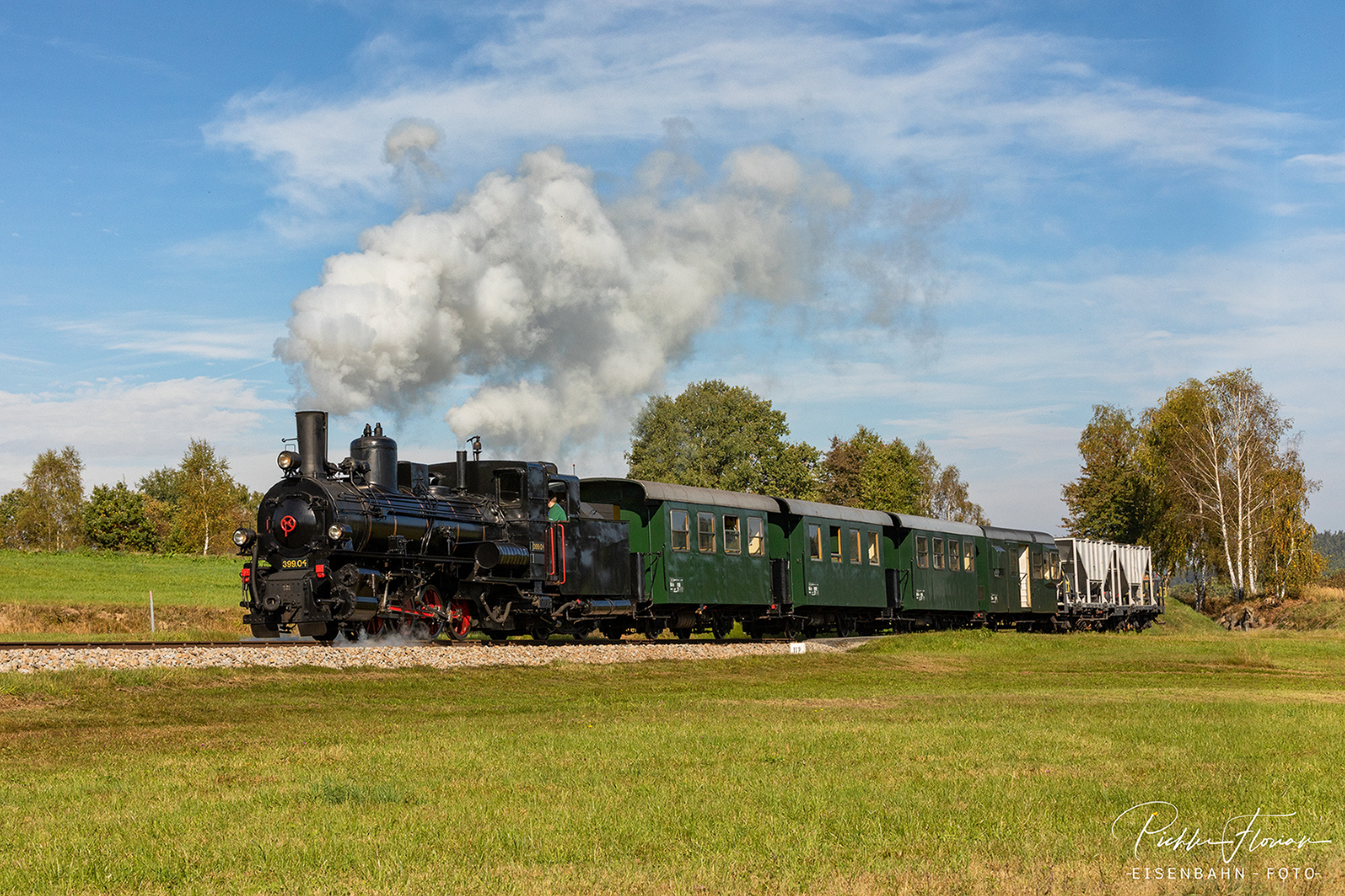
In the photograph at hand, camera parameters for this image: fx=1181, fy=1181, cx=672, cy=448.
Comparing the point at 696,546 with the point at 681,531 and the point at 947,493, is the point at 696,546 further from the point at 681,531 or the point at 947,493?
the point at 947,493

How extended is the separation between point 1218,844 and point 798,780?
2933 mm

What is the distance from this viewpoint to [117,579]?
161 feet

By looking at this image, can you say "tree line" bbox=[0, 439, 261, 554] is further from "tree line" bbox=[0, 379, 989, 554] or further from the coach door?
the coach door

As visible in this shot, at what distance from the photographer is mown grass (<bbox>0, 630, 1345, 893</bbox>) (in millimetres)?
5934

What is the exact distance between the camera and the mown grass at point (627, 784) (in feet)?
19.5

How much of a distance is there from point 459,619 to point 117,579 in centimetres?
3126

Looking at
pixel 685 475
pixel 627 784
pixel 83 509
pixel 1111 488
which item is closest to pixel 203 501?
pixel 83 509

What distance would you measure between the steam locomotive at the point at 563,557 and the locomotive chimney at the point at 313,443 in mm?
31

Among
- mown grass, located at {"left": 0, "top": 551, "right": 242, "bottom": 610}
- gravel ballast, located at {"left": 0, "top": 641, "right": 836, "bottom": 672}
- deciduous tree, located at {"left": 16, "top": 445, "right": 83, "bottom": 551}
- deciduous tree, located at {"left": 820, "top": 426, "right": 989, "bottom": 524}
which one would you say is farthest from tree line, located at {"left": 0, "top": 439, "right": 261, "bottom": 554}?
gravel ballast, located at {"left": 0, "top": 641, "right": 836, "bottom": 672}

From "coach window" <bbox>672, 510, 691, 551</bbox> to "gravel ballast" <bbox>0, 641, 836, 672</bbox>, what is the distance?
3807 millimetres

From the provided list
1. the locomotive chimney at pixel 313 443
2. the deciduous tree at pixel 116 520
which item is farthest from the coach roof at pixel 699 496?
the deciduous tree at pixel 116 520

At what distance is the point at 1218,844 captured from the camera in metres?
6.35

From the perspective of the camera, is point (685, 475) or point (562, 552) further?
point (685, 475)

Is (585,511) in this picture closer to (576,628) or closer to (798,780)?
(576,628)
